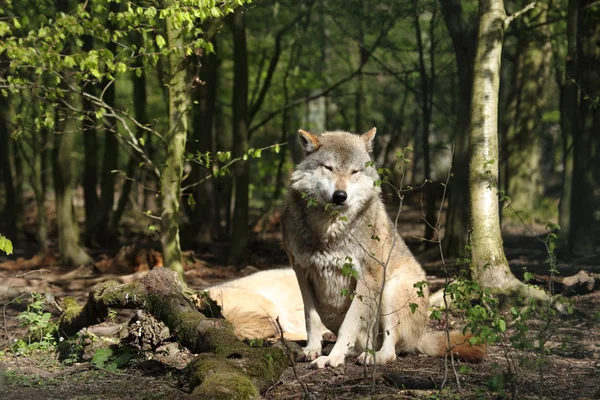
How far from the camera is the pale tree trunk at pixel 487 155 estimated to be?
27.5 feet

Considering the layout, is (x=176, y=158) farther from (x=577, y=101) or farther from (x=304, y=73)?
(x=304, y=73)

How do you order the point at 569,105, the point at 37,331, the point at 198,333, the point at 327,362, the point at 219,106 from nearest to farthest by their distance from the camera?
the point at 198,333
the point at 327,362
the point at 37,331
the point at 569,105
the point at 219,106

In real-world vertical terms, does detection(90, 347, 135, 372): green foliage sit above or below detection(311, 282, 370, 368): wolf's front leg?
below

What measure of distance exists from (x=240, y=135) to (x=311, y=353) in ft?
24.5

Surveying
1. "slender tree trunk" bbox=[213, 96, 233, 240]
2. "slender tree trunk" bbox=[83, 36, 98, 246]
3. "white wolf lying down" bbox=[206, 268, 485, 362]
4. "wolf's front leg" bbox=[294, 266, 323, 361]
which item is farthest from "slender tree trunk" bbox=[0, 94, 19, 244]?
"wolf's front leg" bbox=[294, 266, 323, 361]

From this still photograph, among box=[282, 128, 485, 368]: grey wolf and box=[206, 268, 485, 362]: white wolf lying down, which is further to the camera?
box=[206, 268, 485, 362]: white wolf lying down

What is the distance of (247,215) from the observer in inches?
547

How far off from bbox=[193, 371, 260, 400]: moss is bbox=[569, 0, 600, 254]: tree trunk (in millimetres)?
8196

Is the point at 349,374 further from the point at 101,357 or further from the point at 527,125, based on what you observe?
the point at 527,125

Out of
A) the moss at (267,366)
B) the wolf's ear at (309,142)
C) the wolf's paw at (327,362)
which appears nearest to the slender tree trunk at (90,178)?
the wolf's ear at (309,142)

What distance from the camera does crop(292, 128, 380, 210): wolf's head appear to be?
6.86m

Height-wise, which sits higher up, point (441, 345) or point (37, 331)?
point (37, 331)

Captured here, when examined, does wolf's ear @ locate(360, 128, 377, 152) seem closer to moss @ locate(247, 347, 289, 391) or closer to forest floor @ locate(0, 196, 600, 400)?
forest floor @ locate(0, 196, 600, 400)

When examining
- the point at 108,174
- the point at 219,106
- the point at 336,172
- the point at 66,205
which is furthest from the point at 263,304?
the point at 219,106
